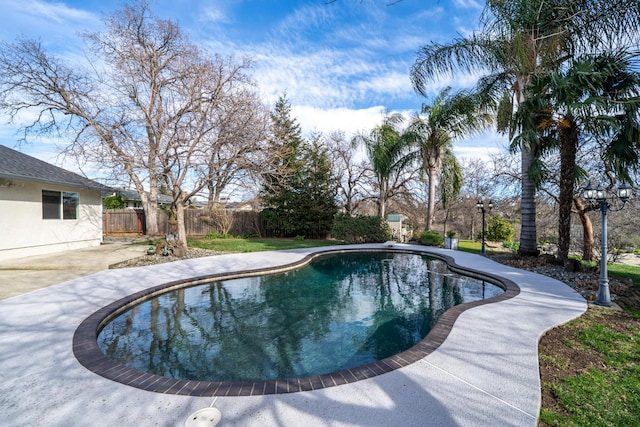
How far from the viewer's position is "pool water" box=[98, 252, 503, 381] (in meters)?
3.75

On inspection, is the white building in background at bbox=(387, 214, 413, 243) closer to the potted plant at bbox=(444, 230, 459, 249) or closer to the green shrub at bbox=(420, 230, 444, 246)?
the green shrub at bbox=(420, 230, 444, 246)

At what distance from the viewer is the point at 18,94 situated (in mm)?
13117

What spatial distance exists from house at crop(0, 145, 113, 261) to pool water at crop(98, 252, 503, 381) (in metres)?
A: 7.19

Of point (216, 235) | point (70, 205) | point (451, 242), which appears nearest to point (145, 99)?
point (70, 205)

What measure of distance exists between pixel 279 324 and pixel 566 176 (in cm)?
882

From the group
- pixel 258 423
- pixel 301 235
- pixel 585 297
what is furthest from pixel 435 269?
pixel 301 235

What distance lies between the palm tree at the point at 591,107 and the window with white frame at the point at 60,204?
52.8 ft

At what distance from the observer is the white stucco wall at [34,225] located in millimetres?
9211

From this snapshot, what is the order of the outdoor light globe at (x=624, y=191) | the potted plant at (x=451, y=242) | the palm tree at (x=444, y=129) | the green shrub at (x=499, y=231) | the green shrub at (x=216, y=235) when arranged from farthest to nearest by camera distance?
the green shrub at (x=216, y=235) < the green shrub at (x=499, y=231) < the potted plant at (x=451, y=242) < the palm tree at (x=444, y=129) < the outdoor light globe at (x=624, y=191)

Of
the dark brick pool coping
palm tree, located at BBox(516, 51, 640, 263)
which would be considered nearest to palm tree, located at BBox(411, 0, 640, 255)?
palm tree, located at BBox(516, 51, 640, 263)

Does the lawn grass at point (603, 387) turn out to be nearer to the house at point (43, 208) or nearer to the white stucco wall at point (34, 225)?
the house at point (43, 208)

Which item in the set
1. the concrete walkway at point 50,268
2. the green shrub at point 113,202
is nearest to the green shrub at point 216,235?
the concrete walkway at point 50,268

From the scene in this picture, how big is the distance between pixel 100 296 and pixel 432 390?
623 centimetres

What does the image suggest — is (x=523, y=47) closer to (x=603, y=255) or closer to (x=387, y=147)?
(x=603, y=255)
